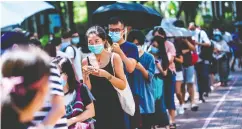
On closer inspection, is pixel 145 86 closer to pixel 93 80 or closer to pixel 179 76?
pixel 93 80

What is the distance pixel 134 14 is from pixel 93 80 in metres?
4.24

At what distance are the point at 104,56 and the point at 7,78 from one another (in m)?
3.62

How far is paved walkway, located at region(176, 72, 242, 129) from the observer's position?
11.2 meters

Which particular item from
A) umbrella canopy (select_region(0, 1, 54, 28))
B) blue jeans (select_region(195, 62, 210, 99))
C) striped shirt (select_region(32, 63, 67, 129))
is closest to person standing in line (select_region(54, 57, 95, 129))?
striped shirt (select_region(32, 63, 67, 129))

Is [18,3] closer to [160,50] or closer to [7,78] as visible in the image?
[160,50]

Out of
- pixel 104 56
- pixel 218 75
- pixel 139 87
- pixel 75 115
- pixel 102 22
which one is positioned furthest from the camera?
pixel 218 75

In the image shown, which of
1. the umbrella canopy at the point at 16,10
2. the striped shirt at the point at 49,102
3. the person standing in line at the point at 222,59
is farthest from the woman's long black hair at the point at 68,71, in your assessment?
the person standing in line at the point at 222,59

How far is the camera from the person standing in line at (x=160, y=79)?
A: 947 centimetres

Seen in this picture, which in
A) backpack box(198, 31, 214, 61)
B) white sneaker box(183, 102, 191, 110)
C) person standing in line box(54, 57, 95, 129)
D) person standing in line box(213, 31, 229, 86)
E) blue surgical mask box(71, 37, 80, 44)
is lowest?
white sneaker box(183, 102, 191, 110)

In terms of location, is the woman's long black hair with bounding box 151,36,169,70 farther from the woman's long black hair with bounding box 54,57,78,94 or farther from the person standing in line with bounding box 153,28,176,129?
the woman's long black hair with bounding box 54,57,78,94

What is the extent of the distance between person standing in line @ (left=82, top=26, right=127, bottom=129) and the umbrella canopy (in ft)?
18.9

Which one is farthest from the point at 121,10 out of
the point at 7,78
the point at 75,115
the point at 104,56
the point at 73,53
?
the point at 7,78

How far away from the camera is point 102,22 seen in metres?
11.1

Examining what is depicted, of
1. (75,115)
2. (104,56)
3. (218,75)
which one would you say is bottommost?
(218,75)
